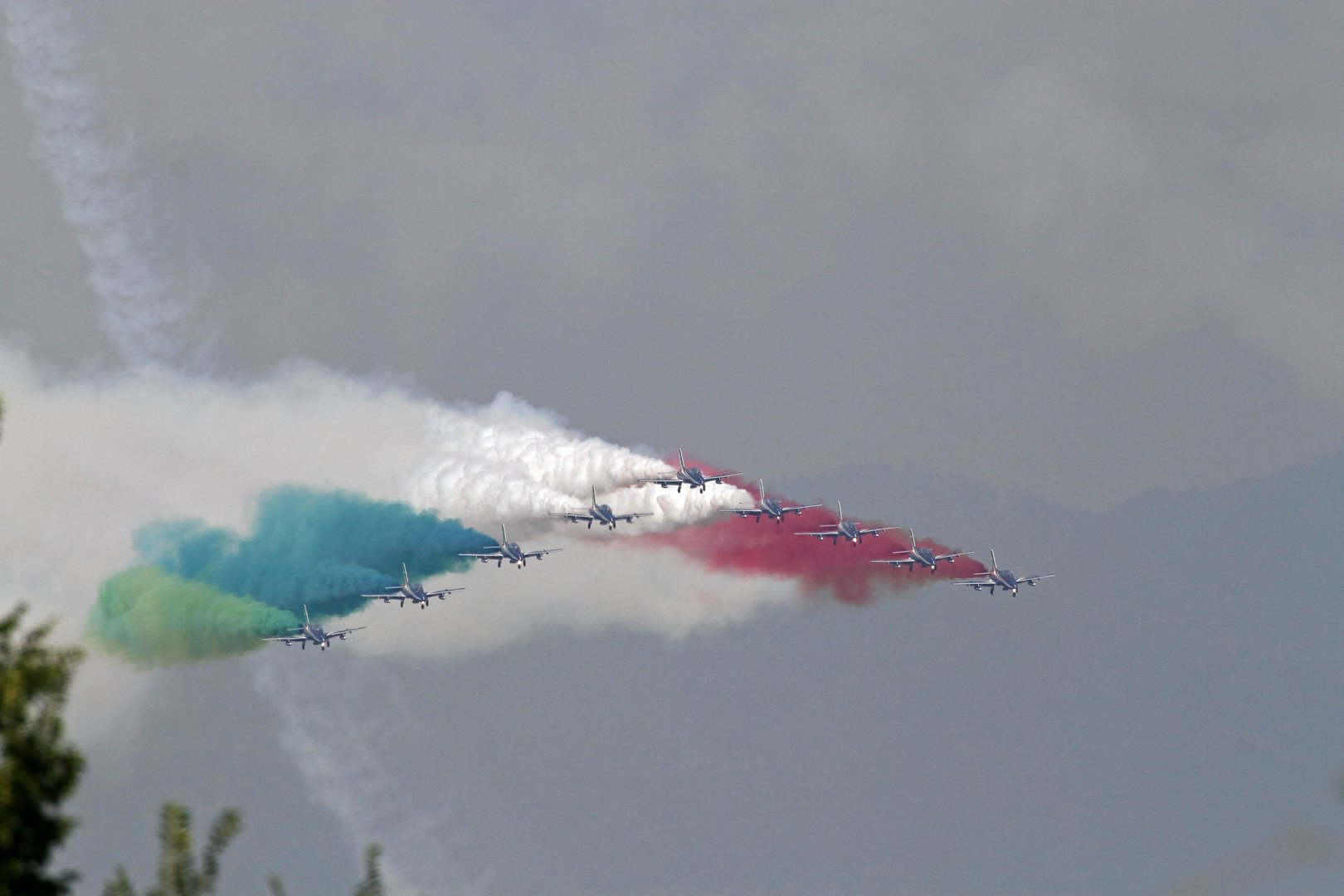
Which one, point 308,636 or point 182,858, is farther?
point 308,636

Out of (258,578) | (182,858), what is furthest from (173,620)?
(182,858)

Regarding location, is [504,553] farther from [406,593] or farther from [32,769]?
[32,769]

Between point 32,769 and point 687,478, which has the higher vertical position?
point 687,478

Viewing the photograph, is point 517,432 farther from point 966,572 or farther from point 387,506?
point 966,572

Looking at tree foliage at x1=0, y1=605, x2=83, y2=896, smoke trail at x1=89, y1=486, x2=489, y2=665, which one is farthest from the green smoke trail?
tree foliage at x1=0, y1=605, x2=83, y2=896

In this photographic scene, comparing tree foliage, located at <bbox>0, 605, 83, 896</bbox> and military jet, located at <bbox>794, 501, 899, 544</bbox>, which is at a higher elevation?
military jet, located at <bbox>794, 501, 899, 544</bbox>

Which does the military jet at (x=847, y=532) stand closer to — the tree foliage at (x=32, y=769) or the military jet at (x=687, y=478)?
the military jet at (x=687, y=478)

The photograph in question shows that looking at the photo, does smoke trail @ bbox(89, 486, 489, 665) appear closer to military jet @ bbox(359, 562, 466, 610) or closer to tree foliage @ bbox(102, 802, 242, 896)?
military jet @ bbox(359, 562, 466, 610)
